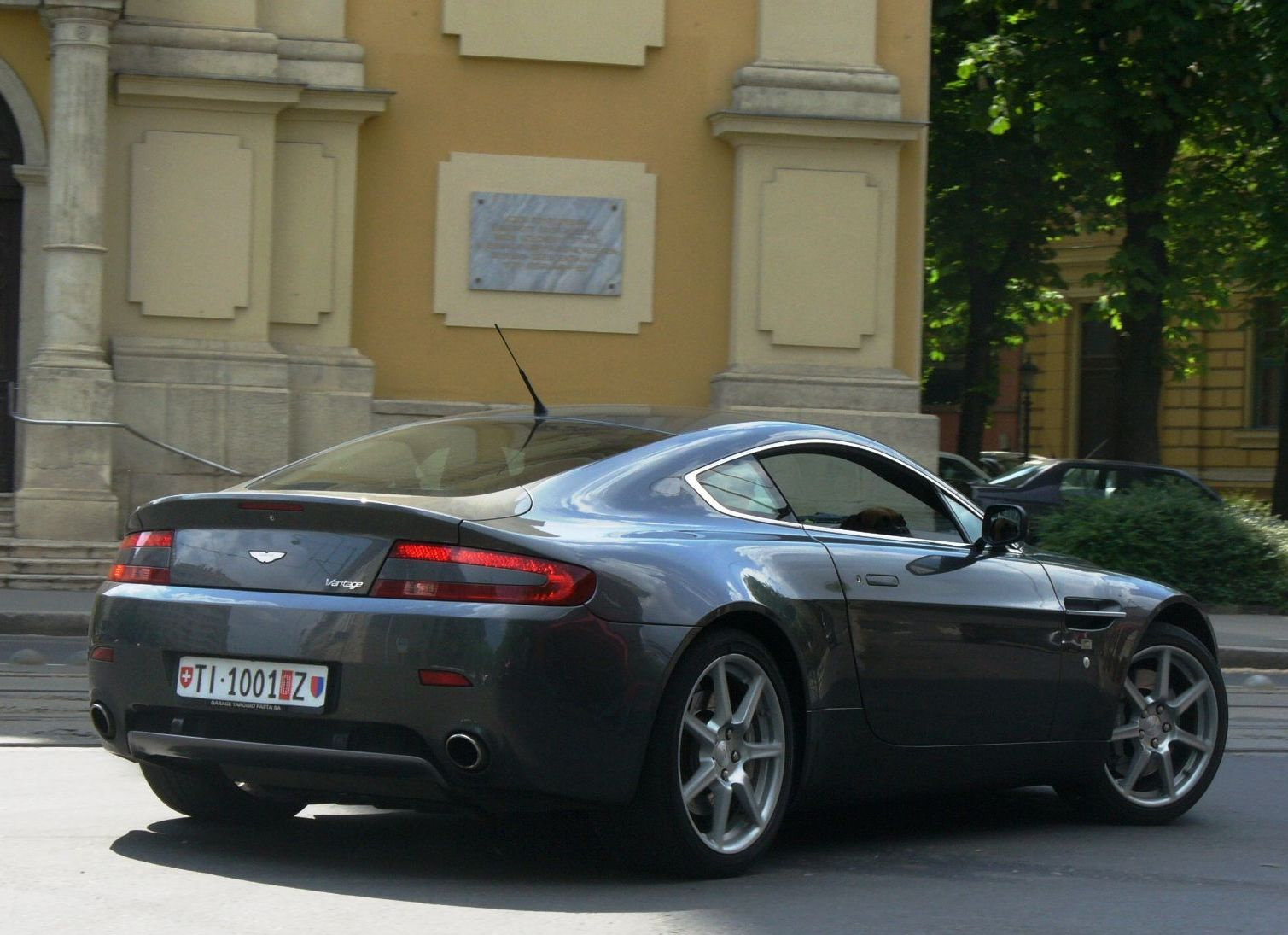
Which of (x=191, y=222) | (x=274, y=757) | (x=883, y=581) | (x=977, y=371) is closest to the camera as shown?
(x=274, y=757)

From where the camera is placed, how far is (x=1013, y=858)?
6.15m

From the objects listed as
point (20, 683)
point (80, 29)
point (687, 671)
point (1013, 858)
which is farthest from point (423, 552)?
point (80, 29)

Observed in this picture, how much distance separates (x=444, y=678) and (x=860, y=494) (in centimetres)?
172

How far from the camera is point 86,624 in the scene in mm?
13453

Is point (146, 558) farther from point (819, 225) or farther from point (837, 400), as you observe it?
point (819, 225)

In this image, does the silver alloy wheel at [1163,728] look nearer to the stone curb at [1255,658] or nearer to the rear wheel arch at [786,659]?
the rear wheel arch at [786,659]

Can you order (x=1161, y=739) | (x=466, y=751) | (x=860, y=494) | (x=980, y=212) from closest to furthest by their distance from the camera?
(x=466, y=751)
(x=860, y=494)
(x=1161, y=739)
(x=980, y=212)

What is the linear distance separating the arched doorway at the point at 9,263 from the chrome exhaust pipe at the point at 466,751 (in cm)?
1358

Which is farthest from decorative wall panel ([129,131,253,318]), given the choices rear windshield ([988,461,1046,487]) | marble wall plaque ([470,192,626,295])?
rear windshield ([988,461,1046,487])

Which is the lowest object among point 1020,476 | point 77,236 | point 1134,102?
point 1020,476

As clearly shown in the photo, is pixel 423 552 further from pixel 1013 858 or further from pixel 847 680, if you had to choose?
pixel 1013 858

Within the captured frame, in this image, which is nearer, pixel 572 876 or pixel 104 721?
pixel 572 876

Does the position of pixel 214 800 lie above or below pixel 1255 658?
above

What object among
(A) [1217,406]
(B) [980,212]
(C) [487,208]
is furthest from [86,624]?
(A) [1217,406]
